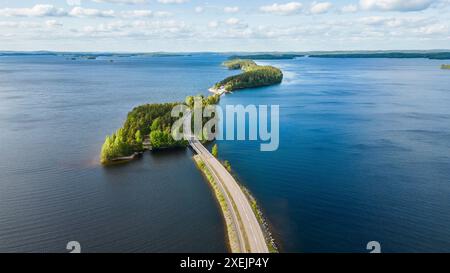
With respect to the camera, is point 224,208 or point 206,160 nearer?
point 224,208

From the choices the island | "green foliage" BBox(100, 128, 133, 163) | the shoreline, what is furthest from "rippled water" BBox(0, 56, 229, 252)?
"green foliage" BBox(100, 128, 133, 163)

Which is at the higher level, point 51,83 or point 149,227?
point 51,83

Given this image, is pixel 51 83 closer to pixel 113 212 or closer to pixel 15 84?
pixel 15 84

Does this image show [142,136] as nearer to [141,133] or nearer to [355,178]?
[141,133]

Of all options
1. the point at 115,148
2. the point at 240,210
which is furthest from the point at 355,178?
the point at 115,148

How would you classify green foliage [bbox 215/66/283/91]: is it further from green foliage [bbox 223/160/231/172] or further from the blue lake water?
green foliage [bbox 223/160/231/172]

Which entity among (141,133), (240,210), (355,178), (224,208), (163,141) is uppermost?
(141,133)

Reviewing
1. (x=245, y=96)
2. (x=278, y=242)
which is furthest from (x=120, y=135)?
(x=245, y=96)

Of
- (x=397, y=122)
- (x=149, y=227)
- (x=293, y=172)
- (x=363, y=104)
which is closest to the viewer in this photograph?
(x=149, y=227)

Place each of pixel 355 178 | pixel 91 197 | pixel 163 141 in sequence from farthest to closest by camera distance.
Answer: pixel 163 141
pixel 355 178
pixel 91 197
